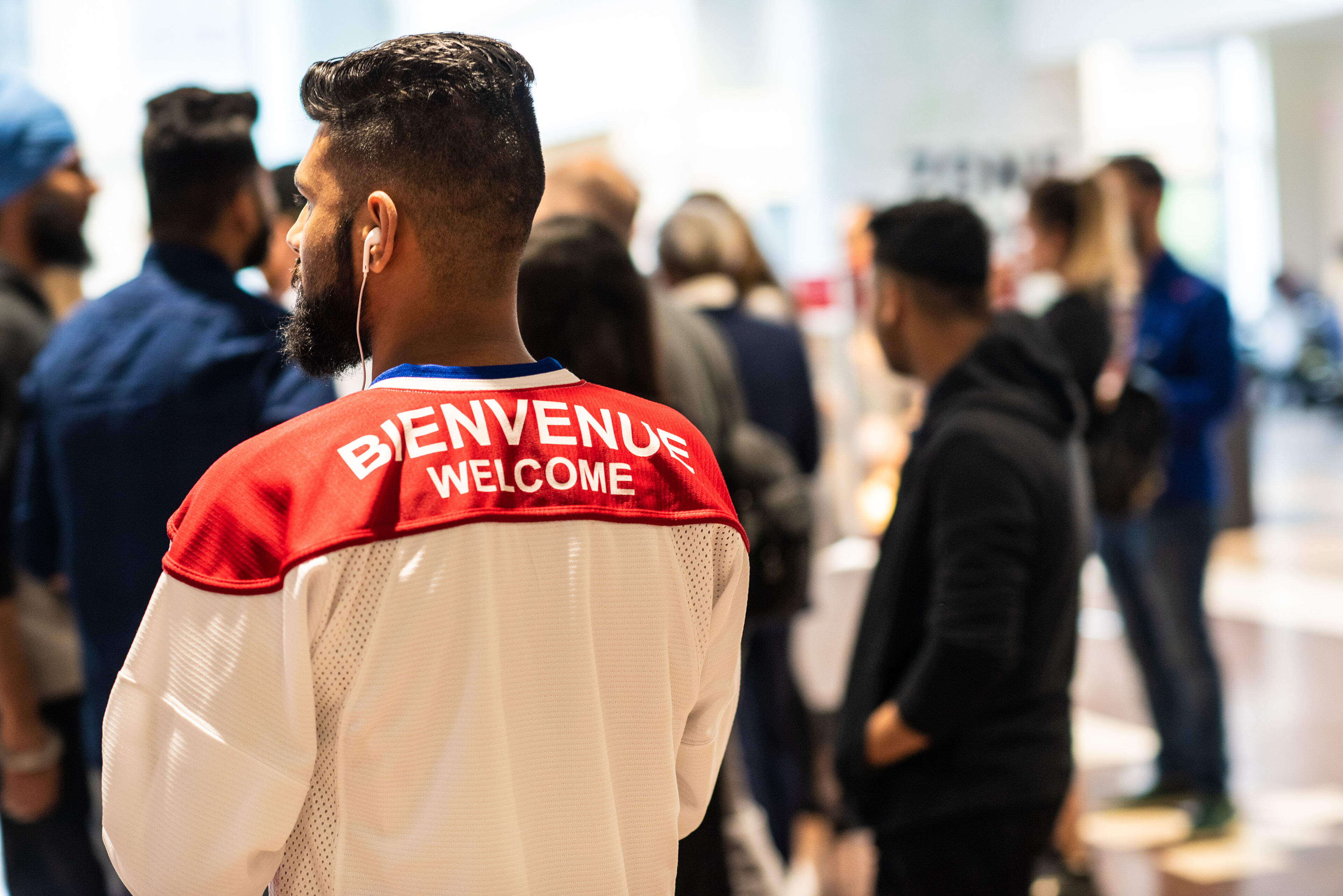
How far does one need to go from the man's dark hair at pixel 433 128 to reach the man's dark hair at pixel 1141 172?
3234 millimetres

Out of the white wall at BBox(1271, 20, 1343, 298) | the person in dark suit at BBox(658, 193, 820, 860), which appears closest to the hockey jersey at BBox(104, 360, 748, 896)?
the person in dark suit at BBox(658, 193, 820, 860)

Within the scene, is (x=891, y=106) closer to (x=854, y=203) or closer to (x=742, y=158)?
(x=854, y=203)

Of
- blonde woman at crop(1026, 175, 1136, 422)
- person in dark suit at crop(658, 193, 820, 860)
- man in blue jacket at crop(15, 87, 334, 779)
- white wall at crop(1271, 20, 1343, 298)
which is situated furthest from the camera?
Answer: white wall at crop(1271, 20, 1343, 298)

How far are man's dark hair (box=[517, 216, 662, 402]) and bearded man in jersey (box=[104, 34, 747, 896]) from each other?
781 mm

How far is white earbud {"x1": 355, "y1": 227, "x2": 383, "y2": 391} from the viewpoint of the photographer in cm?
106

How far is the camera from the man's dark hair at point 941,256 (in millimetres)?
2236

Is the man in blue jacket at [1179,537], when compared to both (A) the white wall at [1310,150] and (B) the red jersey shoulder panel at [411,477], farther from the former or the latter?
(A) the white wall at [1310,150]

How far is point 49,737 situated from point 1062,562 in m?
1.76

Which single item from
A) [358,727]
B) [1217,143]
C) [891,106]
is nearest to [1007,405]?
[358,727]

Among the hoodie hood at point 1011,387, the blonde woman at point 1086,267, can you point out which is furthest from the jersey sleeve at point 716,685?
the blonde woman at point 1086,267

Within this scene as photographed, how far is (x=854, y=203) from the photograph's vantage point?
32.7 ft

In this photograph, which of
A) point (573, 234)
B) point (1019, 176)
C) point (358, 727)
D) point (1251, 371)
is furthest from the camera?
point (1251, 371)

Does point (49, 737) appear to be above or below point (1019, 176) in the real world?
below

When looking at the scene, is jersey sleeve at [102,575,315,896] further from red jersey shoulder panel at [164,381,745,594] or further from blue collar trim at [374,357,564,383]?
blue collar trim at [374,357,564,383]
